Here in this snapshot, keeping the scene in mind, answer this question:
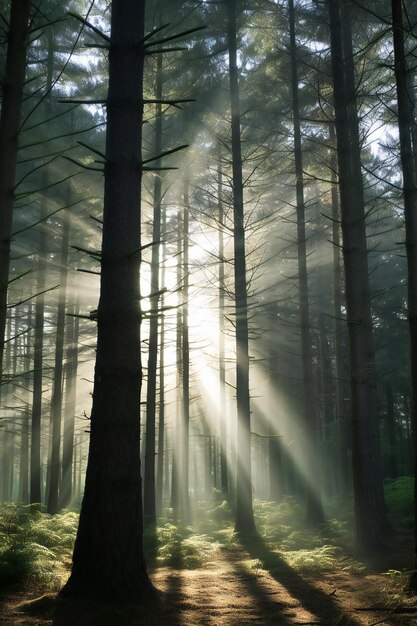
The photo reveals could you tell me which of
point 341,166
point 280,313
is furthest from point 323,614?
point 280,313

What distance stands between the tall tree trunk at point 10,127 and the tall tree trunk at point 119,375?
1.57 meters

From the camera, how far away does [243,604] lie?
5633 millimetres

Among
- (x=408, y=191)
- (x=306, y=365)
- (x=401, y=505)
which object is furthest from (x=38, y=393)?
(x=408, y=191)

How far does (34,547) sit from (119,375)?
308cm

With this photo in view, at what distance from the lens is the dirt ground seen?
4.59 meters

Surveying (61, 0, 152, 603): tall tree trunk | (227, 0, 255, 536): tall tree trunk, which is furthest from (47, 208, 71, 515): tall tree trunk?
(61, 0, 152, 603): tall tree trunk

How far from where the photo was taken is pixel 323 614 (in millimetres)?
5340

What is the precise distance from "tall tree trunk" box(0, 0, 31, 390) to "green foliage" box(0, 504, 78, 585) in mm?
2327

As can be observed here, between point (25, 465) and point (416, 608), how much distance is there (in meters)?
25.3

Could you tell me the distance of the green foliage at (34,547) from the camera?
232 inches

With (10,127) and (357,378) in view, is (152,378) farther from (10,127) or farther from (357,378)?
(10,127)

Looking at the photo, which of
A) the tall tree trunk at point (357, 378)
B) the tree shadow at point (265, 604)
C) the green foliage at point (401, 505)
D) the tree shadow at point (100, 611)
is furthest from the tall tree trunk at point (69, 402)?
the tree shadow at point (100, 611)

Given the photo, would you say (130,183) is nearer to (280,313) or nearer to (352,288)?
(352,288)

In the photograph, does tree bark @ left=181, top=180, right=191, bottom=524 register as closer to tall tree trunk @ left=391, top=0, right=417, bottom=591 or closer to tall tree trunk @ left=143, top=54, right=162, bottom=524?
tall tree trunk @ left=143, top=54, right=162, bottom=524
